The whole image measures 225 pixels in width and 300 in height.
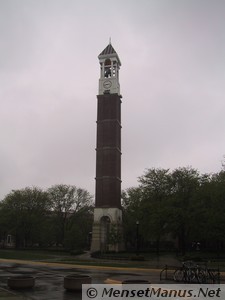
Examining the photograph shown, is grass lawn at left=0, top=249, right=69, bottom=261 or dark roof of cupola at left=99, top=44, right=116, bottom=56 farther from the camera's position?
dark roof of cupola at left=99, top=44, right=116, bottom=56

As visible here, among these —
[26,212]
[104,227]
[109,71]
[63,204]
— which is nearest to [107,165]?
[104,227]

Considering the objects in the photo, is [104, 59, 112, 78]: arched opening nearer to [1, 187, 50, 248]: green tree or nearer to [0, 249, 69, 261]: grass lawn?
[1, 187, 50, 248]: green tree

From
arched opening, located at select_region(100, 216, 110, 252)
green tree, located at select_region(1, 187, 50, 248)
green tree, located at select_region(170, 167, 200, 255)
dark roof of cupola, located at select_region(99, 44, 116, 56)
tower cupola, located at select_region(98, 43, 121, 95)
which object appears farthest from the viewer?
dark roof of cupola, located at select_region(99, 44, 116, 56)

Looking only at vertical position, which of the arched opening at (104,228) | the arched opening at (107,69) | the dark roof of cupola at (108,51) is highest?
the dark roof of cupola at (108,51)

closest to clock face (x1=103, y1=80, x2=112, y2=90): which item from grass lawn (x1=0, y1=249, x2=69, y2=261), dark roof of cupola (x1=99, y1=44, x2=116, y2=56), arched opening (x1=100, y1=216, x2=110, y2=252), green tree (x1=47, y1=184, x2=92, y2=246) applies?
dark roof of cupola (x1=99, y1=44, x2=116, y2=56)

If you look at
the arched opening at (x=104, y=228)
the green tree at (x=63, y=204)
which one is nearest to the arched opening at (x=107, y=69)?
the green tree at (x=63, y=204)

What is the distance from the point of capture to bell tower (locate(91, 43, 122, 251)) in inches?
2844

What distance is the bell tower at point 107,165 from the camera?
72250 millimetres

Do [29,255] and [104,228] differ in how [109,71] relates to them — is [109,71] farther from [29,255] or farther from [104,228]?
[29,255]

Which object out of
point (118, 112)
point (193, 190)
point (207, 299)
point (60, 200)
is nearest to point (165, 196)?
point (193, 190)

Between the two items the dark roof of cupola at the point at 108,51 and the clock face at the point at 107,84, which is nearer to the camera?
the clock face at the point at 107,84

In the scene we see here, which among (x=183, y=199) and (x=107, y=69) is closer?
(x=183, y=199)

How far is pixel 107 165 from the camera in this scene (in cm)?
→ 7444

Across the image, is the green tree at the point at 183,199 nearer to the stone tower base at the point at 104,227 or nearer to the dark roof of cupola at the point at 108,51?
the stone tower base at the point at 104,227
